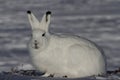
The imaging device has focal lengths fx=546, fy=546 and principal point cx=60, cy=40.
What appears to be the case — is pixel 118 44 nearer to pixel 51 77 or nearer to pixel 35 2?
pixel 51 77

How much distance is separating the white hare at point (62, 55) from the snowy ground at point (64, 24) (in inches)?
84.2

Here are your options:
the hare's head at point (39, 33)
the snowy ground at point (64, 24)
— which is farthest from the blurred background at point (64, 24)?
the hare's head at point (39, 33)

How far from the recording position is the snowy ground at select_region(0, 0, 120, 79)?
12025mm

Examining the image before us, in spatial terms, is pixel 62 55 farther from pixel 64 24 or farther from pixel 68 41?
pixel 64 24

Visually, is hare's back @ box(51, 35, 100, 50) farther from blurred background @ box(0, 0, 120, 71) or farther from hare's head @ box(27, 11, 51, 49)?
blurred background @ box(0, 0, 120, 71)

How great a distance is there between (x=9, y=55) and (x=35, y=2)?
1070cm

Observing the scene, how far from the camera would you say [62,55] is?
6617mm

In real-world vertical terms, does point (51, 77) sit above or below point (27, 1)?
below

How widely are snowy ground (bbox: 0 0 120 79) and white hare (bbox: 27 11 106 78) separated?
84.2 inches

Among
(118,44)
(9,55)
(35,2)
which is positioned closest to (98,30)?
(118,44)

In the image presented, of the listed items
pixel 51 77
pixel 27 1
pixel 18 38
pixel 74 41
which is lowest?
pixel 51 77

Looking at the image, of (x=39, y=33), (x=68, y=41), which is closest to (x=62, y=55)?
(x=68, y=41)

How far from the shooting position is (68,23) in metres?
17.4

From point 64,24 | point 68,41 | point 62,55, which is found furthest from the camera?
point 64,24
